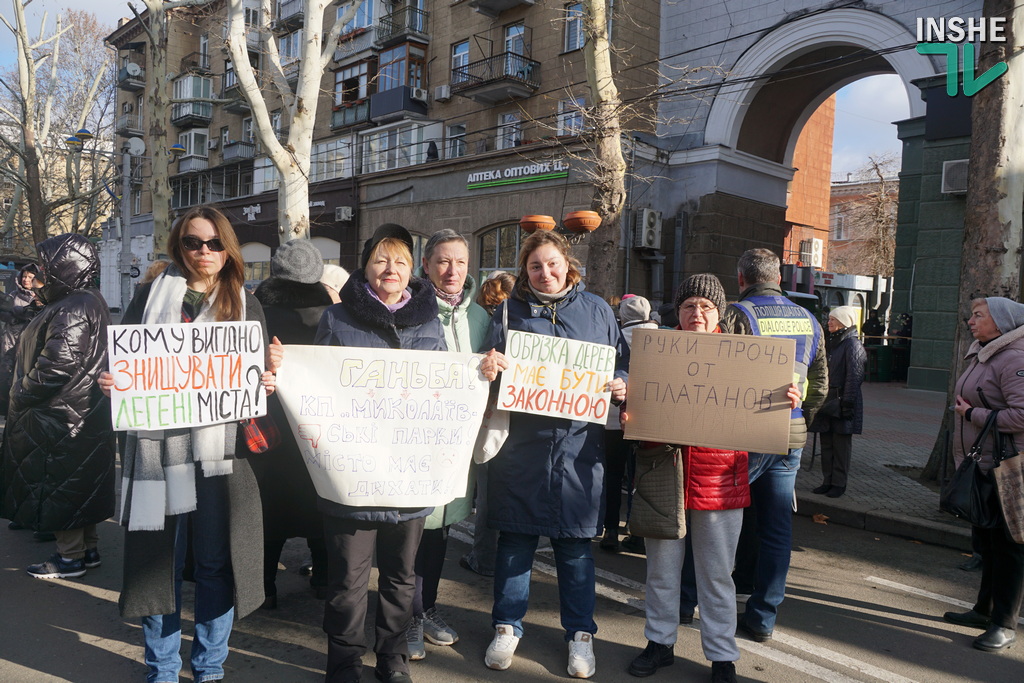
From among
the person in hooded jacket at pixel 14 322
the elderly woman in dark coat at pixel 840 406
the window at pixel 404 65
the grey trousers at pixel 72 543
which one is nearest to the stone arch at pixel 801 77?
the elderly woman in dark coat at pixel 840 406

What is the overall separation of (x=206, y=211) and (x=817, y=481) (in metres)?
6.74

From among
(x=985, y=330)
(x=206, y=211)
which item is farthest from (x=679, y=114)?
(x=206, y=211)

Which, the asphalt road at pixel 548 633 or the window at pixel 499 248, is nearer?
the asphalt road at pixel 548 633

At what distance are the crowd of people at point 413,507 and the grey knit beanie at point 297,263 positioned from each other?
0.01 m

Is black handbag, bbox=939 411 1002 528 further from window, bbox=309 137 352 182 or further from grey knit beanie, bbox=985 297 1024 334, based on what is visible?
window, bbox=309 137 352 182

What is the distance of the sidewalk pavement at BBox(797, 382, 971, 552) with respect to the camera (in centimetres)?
609

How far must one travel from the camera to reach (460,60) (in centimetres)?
2622

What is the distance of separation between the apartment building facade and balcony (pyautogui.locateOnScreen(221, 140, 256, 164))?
0.07 metres

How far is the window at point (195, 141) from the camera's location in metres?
40.4

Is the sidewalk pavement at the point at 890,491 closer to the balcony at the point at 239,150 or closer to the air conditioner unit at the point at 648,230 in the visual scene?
the air conditioner unit at the point at 648,230

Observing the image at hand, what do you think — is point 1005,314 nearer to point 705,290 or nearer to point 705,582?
point 705,290

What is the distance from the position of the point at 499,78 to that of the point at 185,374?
21.4m

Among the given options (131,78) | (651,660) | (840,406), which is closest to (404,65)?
(840,406)

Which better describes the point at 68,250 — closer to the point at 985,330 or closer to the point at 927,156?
the point at 985,330
